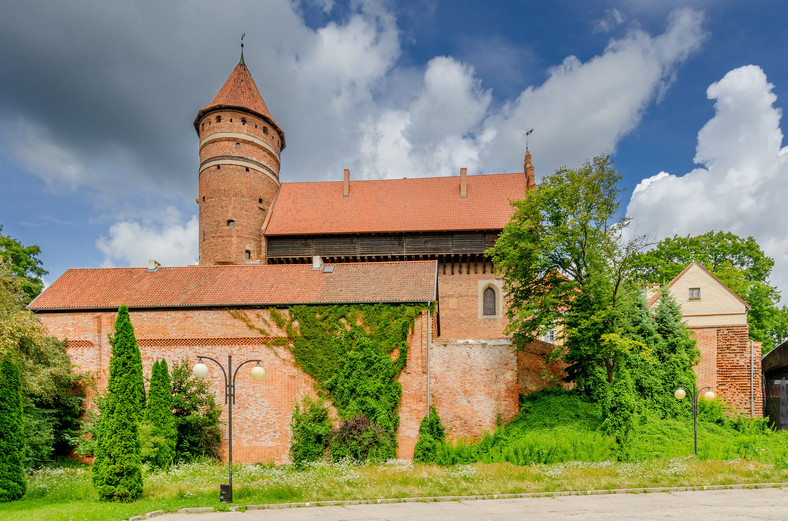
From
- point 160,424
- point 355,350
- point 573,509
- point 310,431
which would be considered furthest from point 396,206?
point 573,509

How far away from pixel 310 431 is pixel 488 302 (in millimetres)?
12872

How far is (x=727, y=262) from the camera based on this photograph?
1076 inches

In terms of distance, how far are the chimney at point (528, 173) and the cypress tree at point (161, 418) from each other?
71.4ft

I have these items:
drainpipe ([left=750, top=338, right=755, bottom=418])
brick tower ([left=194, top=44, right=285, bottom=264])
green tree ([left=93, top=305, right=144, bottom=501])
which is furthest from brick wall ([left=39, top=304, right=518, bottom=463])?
drainpipe ([left=750, top=338, right=755, bottom=418])

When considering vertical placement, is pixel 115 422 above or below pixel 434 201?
below

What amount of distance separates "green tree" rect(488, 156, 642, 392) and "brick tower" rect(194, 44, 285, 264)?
15221mm

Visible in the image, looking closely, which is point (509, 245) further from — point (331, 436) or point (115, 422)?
point (115, 422)

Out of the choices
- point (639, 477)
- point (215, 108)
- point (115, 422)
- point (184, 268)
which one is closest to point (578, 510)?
point (639, 477)

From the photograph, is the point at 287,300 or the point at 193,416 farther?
the point at 287,300

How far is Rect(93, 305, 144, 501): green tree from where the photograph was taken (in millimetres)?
11445

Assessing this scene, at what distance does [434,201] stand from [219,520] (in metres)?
21.3

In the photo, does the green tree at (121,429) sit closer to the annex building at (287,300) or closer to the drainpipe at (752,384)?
the annex building at (287,300)

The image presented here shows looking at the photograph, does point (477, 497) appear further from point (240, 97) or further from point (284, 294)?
point (240, 97)

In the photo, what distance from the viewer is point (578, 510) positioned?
9969 millimetres
